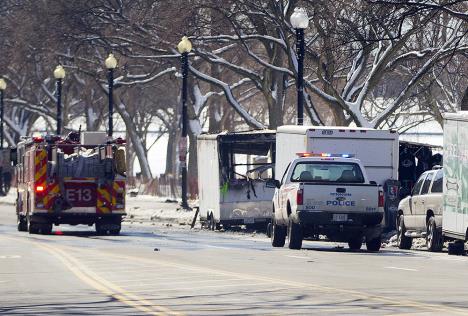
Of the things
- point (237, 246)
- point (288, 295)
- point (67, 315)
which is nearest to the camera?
point (67, 315)

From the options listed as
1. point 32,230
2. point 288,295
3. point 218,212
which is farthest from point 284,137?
point 288,295

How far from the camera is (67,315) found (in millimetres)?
15625

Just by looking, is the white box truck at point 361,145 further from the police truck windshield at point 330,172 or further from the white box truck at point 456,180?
the white box truck at point 456,180

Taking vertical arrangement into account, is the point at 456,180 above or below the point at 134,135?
below

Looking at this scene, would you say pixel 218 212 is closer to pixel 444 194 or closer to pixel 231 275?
pixel 444 194

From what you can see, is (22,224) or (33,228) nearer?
(33,228)

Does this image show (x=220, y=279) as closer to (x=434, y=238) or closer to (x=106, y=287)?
(x=106, y=287)

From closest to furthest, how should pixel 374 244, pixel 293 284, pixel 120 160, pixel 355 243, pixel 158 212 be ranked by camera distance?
pixel 293 284
pixel 374 244
pixel 355 243
pixel 120 160
pixel 158 212

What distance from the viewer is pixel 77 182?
3788cm

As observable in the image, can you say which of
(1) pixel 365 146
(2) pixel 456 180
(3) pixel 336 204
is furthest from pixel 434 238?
(1) pixel 365 146

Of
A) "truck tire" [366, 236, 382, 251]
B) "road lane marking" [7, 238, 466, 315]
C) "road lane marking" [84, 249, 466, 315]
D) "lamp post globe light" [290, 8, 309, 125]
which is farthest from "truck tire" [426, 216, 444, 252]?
"lamp post globe light" [290, 8, 309, 125]

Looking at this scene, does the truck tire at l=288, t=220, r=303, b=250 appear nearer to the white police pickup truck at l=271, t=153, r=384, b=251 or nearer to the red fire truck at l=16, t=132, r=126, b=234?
the white police pickup truck at l=271, t=153, r=384, b=251

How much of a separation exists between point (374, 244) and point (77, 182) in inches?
399

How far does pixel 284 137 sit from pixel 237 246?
15.7 ft
